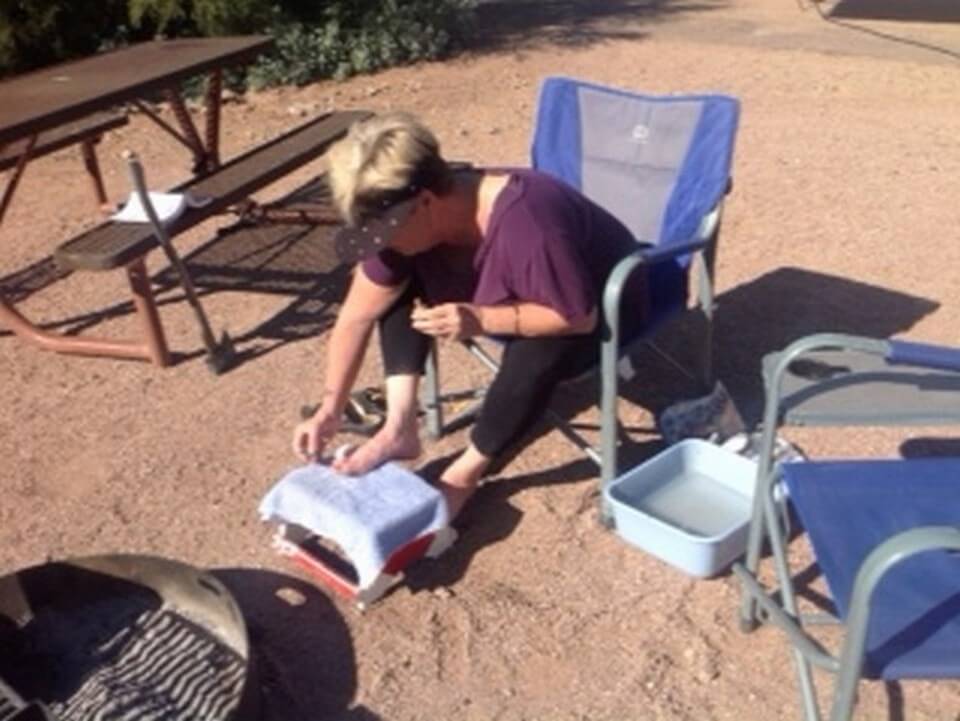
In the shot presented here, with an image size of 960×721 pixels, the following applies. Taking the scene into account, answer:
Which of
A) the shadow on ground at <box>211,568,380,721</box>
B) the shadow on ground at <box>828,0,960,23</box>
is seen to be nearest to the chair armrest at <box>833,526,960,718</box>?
the shadow on ground at <box>211,568,380,721</box>

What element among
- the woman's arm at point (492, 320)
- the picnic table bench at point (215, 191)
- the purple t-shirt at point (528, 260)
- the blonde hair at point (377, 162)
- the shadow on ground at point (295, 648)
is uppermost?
the blonde hair at point (377, 162)

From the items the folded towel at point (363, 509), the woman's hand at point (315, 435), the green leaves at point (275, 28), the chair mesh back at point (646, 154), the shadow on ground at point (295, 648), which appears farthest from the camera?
the green leaves at point (275, 28)

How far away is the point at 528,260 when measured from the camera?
8.91 ft

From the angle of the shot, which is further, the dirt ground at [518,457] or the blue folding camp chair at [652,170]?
the blue folding camp chair at [652,170]

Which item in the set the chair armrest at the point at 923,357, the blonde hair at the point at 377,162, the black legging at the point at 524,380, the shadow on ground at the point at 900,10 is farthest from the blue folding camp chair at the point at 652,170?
the shadow on ground at the point at 900,10

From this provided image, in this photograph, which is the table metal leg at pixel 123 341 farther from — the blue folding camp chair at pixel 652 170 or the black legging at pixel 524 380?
the black legging at pixel 524 380

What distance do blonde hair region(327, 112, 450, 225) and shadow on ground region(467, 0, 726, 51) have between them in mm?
6315

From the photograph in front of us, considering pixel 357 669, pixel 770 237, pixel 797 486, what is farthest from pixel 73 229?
pixel 797 486

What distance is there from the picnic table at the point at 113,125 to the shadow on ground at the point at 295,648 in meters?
1.28

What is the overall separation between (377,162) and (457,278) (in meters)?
0.49

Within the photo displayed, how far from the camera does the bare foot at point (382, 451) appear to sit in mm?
2889

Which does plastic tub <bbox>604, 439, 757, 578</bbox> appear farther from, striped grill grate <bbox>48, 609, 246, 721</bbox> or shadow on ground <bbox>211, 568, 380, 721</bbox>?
striped grill grate <bbox>48, 609, 246, 721</bbox>

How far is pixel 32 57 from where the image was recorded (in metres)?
8.45

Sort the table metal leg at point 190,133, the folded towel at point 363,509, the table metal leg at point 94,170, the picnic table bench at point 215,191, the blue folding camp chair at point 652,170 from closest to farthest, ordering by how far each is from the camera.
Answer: the folded towel at point 363,509 < the blue folding camp chair at point 652,170 < the picnic table bench at point 215,191 < the table metal leg at point 190,133 < the table metal leg at point 94,170
